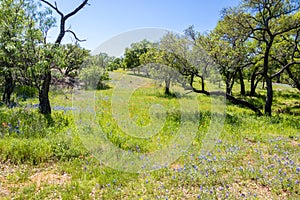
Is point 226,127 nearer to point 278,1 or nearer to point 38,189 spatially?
point 38,189

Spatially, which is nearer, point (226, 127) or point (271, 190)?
point (271, 190)

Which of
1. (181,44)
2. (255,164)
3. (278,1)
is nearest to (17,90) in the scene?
(181,44)

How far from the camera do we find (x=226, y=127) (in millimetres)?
8070

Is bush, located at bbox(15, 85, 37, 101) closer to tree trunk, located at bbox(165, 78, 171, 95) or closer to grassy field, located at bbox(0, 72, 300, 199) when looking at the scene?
grassy field, located at bbox(0, 72, 300, 199)

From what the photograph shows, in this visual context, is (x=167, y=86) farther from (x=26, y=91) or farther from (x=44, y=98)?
(x=44, y=98)

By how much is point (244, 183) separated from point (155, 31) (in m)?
5.07

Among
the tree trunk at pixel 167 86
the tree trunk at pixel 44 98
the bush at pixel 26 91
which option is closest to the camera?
the tree trunk at pixel 44 98

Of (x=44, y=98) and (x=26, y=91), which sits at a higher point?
(x=26, y=91)

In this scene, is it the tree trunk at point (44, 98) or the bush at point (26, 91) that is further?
the bush at point (26, 91)

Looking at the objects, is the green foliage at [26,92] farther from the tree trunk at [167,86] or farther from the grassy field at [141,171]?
the tree trunk at [167,86]

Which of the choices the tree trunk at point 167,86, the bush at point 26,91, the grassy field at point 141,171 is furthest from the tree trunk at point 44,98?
the tree trunk at point 167,86

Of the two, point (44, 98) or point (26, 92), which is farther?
point (26, 92)

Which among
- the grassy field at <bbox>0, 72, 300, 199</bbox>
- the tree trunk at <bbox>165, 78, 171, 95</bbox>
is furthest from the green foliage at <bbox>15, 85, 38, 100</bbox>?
the tree trunk at <bbox>165, 78, 171, 95</bbox>

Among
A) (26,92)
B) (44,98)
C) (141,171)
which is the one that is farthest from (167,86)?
(141,171)
